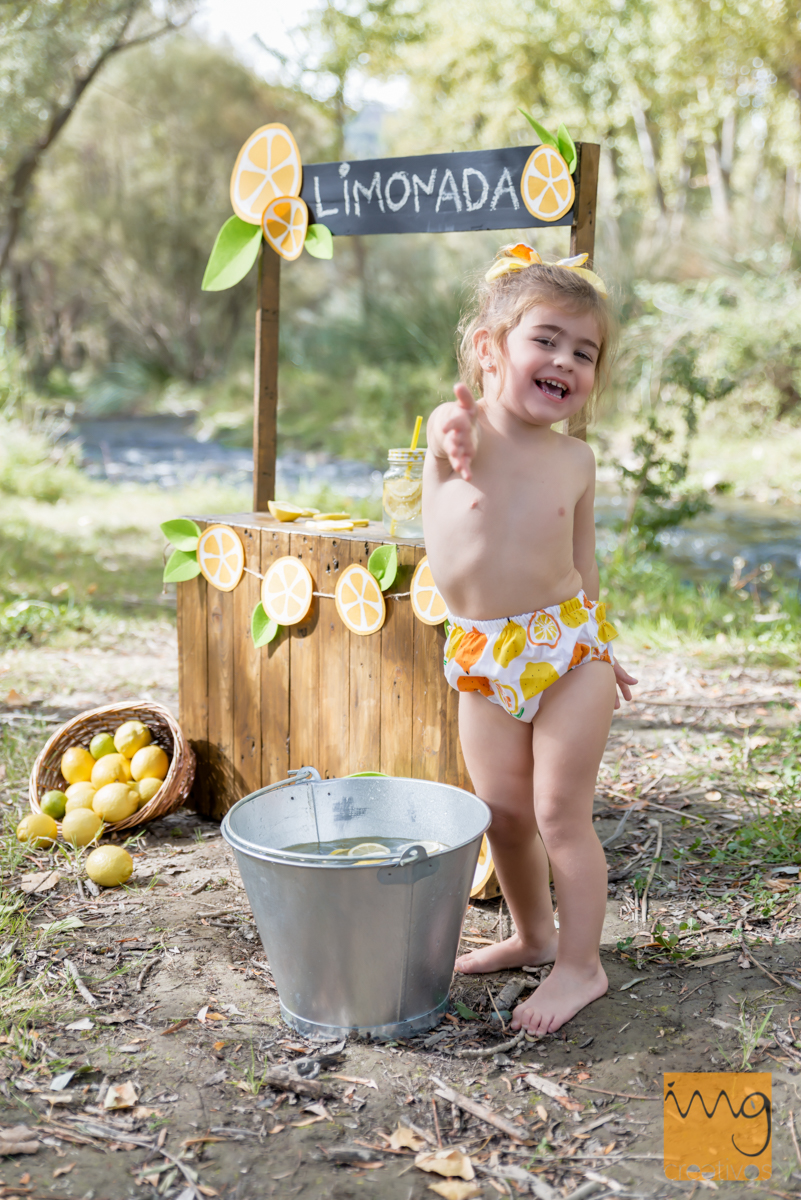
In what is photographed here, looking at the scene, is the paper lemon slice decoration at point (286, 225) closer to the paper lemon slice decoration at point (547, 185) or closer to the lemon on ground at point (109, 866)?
the paper lemon slice decoration at point (547, 185)

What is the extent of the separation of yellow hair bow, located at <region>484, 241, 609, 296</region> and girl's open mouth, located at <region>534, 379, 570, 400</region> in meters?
0.21

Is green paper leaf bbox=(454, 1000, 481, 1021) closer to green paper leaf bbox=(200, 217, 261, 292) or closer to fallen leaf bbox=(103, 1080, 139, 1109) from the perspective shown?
fallen leaf bbox=(103, 1080, 139, 1109)

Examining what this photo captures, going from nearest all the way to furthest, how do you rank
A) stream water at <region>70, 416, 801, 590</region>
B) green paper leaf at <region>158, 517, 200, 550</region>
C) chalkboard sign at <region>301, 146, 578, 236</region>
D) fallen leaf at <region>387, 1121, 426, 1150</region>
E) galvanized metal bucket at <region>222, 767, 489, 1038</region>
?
fallen leaf at <region>387, 1121, 426, 1150</region>, galvanized metal bucket at <region>222, 767, 489, 1038</region>, chalkboard sign at <region>301, 146, 578, 236</region>, green paper leaf at <region>158, 517, 200, 550</region>, stream water at <region>70, 416, 801, 590</region>

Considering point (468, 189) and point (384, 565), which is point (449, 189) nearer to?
point (468, 189)

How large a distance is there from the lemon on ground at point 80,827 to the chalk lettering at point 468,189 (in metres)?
1.94

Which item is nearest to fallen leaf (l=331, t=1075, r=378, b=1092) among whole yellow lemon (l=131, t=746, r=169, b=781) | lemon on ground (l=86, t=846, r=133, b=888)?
lemon on ground (l=86, t=846, r=133, b=888)

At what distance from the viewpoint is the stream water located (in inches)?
277

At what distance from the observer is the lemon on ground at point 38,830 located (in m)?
2.75

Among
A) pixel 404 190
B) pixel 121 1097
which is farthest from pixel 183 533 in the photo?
pixel 121 1097

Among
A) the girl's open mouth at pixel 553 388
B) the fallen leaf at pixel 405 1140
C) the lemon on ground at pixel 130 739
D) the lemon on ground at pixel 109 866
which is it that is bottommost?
the fallen leaf at pixel 405 1140

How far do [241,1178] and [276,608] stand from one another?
1.50m

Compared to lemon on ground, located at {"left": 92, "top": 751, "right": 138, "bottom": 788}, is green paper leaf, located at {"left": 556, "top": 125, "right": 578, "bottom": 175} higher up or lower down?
higher up

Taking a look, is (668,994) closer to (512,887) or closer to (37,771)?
(512,887)

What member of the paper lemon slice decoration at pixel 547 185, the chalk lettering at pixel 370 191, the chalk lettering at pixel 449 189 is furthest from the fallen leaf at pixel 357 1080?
the chalk lettering at pixel 370 191
